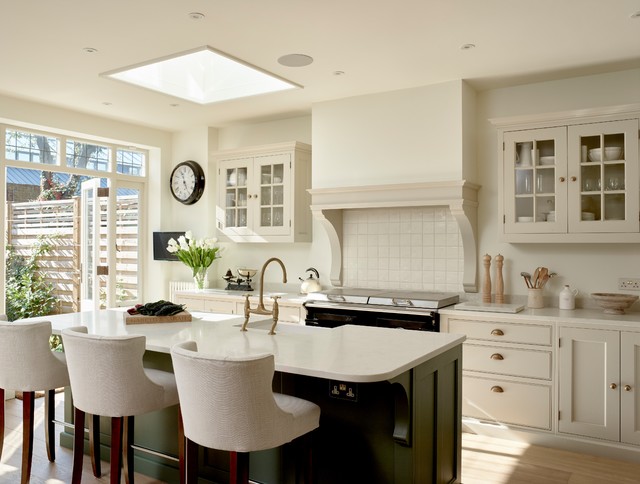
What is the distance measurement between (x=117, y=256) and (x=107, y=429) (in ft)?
10.2

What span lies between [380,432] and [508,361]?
1.80 metres

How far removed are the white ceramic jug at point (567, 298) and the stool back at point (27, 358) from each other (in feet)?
11.3

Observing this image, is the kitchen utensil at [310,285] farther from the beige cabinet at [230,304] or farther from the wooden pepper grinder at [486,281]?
the wooden pepper grinder at [486,281]

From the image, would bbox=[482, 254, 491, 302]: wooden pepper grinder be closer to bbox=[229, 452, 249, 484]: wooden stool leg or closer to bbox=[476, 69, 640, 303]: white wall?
bbox=[476, 69, 640, 303]: white wall

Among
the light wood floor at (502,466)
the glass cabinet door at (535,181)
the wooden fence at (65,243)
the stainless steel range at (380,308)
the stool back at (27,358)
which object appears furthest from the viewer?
the wooden fence at (65,243)

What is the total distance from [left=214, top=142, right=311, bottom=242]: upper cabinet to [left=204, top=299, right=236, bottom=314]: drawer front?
0.67m

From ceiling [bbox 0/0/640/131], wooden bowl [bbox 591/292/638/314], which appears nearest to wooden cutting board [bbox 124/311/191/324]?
ceiling [bbox 0/0/640/131]

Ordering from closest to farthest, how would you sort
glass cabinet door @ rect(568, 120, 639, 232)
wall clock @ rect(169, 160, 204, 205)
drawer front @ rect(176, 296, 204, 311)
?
glass cabinet door @ rect(568, 120, 639, 232) → drawer front @ rect(176, 296, 204, 311) → wall clock @ rect(169, 160, 204, 205)

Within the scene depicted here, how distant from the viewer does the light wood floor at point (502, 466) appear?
11.0ft

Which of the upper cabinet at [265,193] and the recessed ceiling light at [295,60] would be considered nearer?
the recessed ceiling light at [295,60]

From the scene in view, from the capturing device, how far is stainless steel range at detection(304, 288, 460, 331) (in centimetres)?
423

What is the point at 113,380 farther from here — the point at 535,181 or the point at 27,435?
the point at 535,181

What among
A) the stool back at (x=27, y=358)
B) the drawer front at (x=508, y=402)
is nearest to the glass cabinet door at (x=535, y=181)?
the drawer front at (x=508, y=402)

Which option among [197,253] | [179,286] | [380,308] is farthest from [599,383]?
[179,286]
